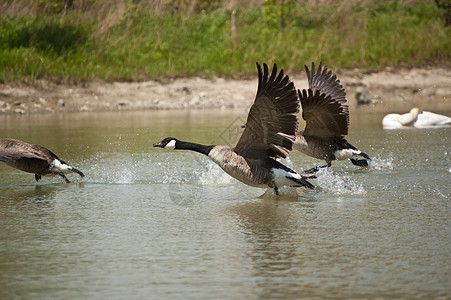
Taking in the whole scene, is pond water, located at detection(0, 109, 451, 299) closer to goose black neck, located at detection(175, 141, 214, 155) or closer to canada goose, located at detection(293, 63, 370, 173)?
canada goose, located at detection(293, 63, 370, 173)

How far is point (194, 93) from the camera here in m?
16.5

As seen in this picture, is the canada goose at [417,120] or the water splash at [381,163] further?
the canada goose at [417,120]

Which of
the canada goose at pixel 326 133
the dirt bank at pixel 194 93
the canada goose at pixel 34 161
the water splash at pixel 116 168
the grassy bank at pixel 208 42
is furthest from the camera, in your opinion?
the grassy bank at pixel 208 42

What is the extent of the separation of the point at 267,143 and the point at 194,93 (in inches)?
417

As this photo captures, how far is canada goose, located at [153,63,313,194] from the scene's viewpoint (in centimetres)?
565

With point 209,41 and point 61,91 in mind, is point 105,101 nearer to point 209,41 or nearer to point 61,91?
point 61,91

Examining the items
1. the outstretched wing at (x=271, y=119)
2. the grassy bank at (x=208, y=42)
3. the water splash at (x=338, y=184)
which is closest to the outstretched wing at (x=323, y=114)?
the water splash at (x=338, y=184)

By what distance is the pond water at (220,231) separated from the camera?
3564mm

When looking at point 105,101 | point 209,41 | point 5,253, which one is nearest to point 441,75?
point 209,41

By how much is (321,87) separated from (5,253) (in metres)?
5.18

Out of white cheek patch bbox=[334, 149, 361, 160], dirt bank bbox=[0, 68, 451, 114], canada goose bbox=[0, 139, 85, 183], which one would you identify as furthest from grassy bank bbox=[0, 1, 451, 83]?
white cheek patch bbox=[334, 149, 361, 160]

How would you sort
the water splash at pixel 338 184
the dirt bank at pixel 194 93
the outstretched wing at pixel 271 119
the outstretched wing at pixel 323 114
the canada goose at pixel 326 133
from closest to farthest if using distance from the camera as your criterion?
the outstretched wing at pixel 271 119, the water splash at pixel 338 184, the outstretched wing at pixel 323 114, the canada goose at pixel 326 133, the dirt bank at pixel 194 93

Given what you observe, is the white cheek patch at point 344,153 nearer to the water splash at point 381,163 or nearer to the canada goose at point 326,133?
the canada goose at point 326,133

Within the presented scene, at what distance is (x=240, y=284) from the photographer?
3.57 metres
